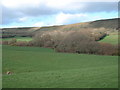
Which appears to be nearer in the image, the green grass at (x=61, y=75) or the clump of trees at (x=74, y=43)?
the green grass at (x=61, y=75)

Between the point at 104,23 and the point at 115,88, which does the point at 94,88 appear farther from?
the point at 104,23

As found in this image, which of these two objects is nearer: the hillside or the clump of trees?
the clump of trees

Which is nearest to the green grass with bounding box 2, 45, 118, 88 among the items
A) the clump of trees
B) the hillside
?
the clump of trees

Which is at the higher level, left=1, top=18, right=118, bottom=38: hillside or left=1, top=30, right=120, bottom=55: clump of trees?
left=1, top=18, right=118, bottom=38: hillside

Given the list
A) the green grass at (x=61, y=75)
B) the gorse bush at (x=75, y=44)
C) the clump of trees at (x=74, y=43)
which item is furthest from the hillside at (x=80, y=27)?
the green grass at (x=61, y=75)

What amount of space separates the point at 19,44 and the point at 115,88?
211ft

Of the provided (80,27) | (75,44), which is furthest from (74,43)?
(80,27)

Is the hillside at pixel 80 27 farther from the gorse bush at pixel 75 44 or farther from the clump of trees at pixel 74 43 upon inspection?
the gorse bush at pixel 75 44

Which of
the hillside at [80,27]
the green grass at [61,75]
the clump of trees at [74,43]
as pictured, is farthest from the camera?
the hillside at [80,27]

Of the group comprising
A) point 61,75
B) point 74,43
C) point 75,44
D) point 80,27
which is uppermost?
point 80,27

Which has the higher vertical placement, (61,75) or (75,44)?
(75,44)

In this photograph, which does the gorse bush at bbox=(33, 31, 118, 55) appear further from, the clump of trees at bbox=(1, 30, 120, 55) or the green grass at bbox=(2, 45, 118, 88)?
the green grass at bbox=(2, 45, 118, 88)

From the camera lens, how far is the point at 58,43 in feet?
212

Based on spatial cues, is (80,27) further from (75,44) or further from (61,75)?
(61,75)
